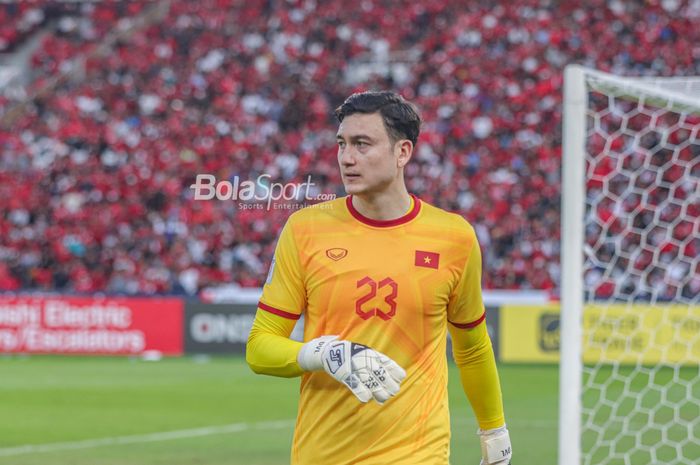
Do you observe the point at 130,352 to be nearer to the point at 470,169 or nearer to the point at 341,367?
the point at 470,169

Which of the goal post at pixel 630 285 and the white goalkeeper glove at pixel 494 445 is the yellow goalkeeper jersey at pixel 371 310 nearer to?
the white goalkeeper glove at pixel 494 445

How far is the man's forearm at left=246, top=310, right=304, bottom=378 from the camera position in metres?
4.09

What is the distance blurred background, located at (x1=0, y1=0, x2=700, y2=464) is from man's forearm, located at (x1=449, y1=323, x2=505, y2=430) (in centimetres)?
1079

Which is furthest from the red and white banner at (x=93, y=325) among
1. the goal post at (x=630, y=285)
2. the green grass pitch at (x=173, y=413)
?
the goal post at (x=630, y=285)

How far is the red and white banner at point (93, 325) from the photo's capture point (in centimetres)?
2127

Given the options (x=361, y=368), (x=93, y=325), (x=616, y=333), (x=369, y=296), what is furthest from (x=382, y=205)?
(x=93, y=325)

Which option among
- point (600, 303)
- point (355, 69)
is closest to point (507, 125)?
point (355, 69)

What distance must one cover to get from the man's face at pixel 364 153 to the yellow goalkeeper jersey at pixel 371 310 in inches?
6.5

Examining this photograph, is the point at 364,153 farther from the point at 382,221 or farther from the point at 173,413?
the point at 173,413

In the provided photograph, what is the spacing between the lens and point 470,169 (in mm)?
23938

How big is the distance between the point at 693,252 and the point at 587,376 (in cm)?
418

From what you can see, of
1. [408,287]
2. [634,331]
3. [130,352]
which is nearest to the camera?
[408,287]

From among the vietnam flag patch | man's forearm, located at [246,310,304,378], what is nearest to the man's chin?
the vietnam flag patch

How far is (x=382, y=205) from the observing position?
430 cm
